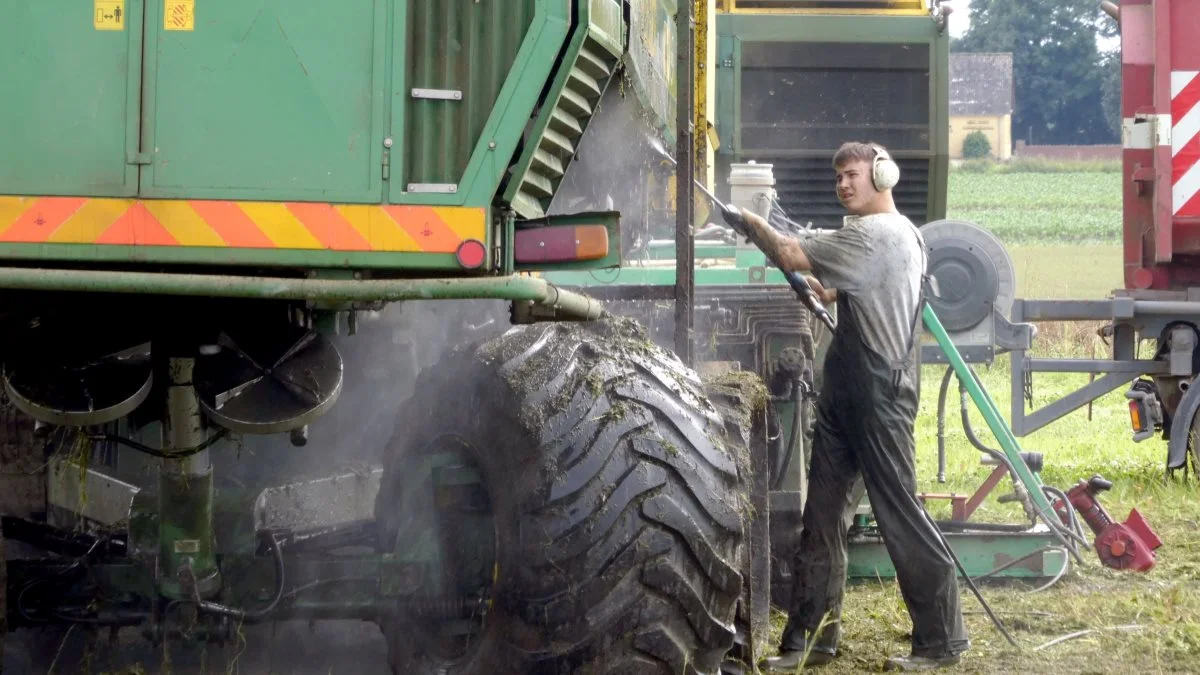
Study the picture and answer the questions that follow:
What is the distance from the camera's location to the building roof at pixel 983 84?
2416 inches

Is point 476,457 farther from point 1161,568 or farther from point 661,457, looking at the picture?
point 1161,568

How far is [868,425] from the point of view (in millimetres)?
5223

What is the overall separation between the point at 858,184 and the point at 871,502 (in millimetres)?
1056

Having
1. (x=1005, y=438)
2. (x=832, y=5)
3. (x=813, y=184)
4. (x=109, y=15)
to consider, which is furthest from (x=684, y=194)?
(x=832, y=5)

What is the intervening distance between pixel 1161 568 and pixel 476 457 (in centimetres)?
395

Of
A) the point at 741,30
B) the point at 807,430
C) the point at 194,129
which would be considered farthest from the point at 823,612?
the point at 741,30

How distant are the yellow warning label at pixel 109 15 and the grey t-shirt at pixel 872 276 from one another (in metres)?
2.54

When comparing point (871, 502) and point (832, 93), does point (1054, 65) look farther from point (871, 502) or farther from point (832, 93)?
point (871, 502)

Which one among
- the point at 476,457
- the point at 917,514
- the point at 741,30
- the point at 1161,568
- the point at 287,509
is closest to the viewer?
the point at 476,457

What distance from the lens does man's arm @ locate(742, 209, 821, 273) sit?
516 centimetres

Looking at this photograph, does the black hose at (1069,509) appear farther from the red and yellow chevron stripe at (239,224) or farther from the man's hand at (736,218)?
the red and yellow chevron stripe at (239,224)

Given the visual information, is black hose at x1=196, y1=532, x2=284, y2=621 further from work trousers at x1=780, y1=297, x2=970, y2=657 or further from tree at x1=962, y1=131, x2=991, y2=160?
tree at x1=962, y1=131, x2=991, y2=160

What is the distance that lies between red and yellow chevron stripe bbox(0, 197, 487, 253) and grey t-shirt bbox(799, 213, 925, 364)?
2087 millimetres

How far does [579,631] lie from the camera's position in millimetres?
3715
